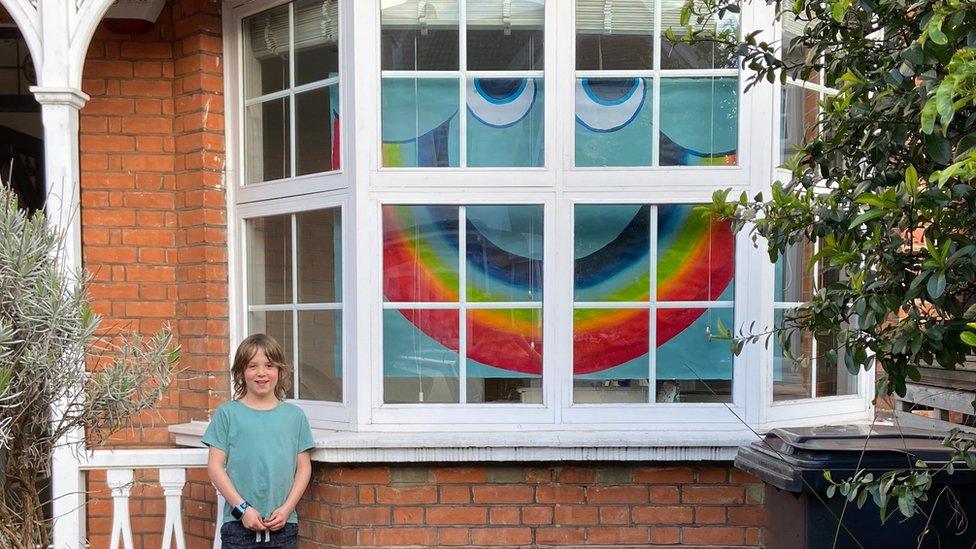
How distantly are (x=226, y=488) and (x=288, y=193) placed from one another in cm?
143

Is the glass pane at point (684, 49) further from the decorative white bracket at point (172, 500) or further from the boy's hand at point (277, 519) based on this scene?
the decorative white bracket at point (172, 500)

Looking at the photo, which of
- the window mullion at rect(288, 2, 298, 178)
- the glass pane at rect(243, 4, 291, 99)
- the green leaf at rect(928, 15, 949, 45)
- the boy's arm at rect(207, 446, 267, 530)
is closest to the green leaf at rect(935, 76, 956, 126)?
the green leaf at rect(928, 15, 949, 45)

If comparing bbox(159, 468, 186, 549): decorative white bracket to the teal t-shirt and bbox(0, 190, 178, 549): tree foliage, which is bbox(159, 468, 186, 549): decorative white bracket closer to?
the teal t-shirt

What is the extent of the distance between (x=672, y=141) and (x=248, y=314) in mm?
2199

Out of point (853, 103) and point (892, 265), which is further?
point (853, 103)

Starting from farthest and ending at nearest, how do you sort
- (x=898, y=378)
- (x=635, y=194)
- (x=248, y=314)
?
1. (x=248, y=314)
2. (x=635, y=194)
3. (x=898, y=378)

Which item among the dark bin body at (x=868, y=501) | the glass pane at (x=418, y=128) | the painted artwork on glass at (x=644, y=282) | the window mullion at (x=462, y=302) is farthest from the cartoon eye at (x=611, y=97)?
the dark bin body at (x=868, y=501)

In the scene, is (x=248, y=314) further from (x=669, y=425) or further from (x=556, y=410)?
(x=669, y=425)

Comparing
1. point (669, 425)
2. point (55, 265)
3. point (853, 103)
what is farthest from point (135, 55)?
point (853, 103)

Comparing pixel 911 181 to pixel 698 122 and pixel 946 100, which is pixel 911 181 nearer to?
pixel 946 100

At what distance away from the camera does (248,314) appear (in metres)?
3.96

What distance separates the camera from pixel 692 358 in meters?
3.49

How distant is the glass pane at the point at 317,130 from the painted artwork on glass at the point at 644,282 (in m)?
1.18

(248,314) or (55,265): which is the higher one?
(55,265)
